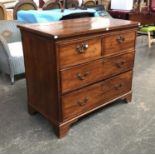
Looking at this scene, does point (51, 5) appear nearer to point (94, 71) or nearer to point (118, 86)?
point (118, 86)

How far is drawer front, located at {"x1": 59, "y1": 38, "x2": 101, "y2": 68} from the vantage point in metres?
1.76

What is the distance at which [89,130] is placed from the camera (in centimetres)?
206

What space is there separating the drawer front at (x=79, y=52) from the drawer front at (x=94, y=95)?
0.27 metres

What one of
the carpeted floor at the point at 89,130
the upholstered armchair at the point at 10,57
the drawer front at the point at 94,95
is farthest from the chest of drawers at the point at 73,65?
the upholstered armchair at the point at 10,57

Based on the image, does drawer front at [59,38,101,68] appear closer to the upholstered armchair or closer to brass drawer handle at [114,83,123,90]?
brass drawer handle at [114,83,123,90]

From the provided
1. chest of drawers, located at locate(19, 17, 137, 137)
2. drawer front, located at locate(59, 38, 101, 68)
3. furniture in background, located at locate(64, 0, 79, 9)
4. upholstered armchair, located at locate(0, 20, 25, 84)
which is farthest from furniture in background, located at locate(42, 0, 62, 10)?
drawer front, located at locate(59, 38, 101, 68)

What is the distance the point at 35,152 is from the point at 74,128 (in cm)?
44

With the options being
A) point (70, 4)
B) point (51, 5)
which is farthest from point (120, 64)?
point (70, 4)

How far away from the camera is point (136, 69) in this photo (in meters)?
3.50

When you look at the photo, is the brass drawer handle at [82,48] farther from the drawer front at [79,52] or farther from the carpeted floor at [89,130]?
the carpeted floor at [89,130]

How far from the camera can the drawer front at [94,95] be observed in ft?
6.40

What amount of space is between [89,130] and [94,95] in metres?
0.31

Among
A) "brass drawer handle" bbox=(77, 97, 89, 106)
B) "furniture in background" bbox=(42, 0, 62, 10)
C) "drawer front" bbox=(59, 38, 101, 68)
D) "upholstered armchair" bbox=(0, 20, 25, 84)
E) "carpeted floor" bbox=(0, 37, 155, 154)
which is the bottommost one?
"carpeted floor" bbox=(0, 37, 155, 154)

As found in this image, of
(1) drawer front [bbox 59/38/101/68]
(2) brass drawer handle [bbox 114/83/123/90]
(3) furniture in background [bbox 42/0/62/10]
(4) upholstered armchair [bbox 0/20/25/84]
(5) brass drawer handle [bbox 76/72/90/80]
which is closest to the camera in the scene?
(1) drawer front [bbox 59/38/101/68]
